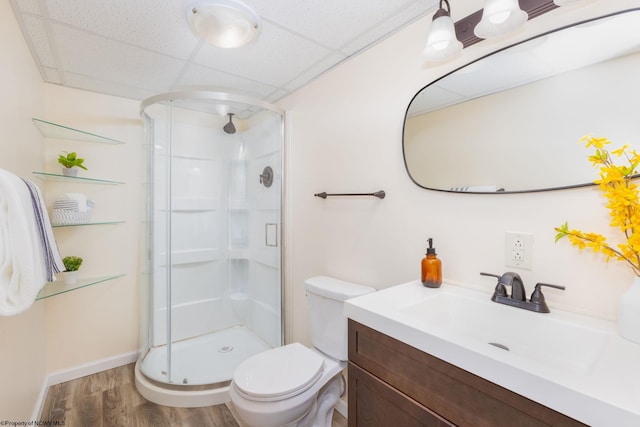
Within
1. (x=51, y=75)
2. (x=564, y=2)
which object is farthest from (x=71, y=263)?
(x=564, y=2)

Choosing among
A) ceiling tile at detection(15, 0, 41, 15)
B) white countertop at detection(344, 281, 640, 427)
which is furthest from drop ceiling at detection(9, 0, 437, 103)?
white countertop at detection(344, 281, 640, 427)

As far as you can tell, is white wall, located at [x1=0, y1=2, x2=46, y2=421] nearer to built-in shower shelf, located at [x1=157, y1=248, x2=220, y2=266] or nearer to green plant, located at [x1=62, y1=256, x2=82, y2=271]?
green plant, located at [x1=62, y1=256, x2=82, y2=271]

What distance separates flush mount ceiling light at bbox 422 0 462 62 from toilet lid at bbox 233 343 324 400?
1.50 metres

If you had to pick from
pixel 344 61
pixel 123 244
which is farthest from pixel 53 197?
pixel 344 61

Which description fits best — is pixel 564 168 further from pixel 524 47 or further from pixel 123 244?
pixel 123 244

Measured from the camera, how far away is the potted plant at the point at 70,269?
6.40ft

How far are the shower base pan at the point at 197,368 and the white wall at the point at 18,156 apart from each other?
1.94 feet

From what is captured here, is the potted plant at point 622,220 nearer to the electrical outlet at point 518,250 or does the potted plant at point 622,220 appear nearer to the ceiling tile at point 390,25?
the electrical outlet at point 518,250

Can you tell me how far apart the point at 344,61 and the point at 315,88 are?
0.31m

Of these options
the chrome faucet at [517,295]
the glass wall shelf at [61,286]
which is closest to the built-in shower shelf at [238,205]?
the glass wall shelf at [61,286]

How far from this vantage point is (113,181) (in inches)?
89.4

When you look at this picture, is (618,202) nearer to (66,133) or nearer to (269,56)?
(269,56)

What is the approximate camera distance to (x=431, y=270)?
1212 millimetres

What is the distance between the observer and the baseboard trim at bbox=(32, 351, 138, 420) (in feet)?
6.58
